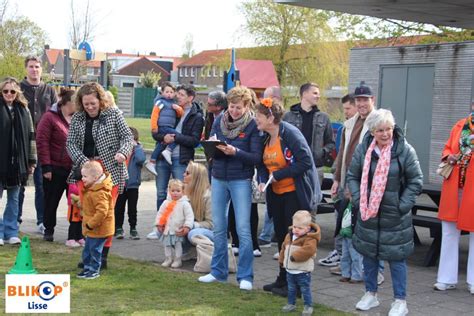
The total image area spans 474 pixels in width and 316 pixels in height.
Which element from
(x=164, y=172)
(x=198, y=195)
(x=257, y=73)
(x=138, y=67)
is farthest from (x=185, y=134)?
(x=138, y=67)

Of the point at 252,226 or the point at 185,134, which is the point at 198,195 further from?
the point at 185,134

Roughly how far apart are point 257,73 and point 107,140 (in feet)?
89.5

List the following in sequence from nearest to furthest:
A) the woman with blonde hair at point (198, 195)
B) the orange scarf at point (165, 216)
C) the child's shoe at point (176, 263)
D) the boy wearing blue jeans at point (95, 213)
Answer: the boy wearing blue jeans at point (95, 213), the child's shoe at point (176, 263), the orange scarf at point (165, 216), the woman with blonde hair at point (198, 195)

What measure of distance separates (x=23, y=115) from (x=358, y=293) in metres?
4.58

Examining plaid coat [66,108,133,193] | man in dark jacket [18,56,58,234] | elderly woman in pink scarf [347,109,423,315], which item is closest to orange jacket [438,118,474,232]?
elderly woman in pink scarf [347,109,423,315]

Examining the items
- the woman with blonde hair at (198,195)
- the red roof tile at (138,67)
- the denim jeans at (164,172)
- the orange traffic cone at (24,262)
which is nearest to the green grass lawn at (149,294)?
the orange traffic cone at (24,262)

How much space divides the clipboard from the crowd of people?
2 cm

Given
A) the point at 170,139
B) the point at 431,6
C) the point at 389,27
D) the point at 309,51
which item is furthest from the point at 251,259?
the point at 309,51

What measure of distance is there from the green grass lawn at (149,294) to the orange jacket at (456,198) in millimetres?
1828

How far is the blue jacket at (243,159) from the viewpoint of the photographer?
6.76m

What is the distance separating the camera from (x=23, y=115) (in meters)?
8.87

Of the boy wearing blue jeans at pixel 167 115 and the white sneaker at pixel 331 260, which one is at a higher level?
the boy wearing blue jeans at pixel 167 115

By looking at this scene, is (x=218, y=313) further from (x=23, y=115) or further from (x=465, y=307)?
(x=23, y=115)

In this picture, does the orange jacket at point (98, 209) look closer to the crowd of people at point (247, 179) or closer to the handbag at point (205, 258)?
the crowd of people at point (247, 179)
